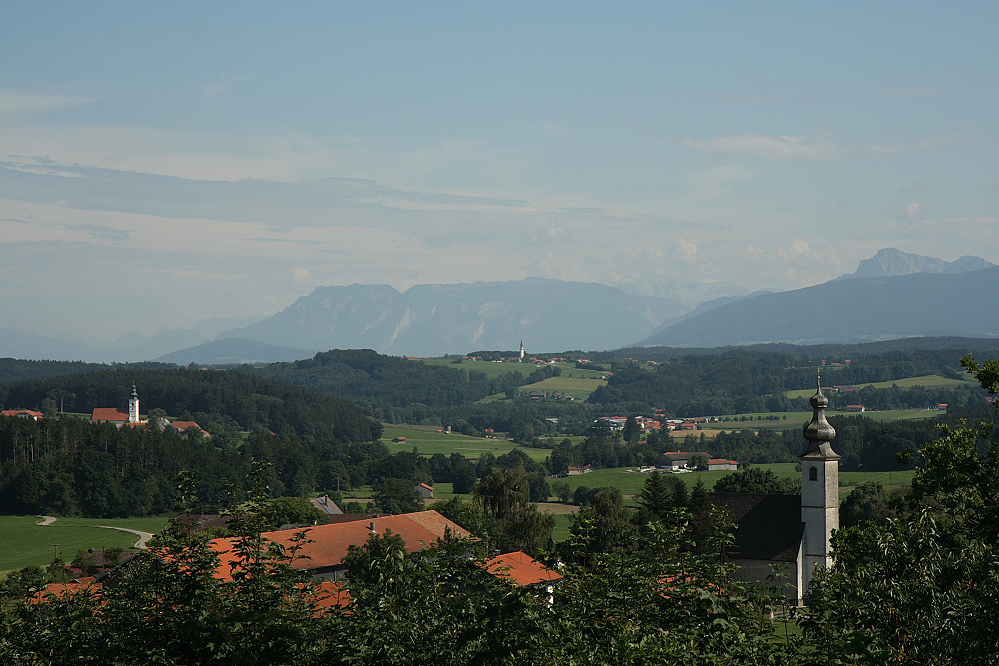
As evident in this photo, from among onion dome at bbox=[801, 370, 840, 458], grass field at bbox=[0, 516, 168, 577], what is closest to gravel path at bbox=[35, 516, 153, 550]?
grass field at bbox=[0, 516, 168, 577]

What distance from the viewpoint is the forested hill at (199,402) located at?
618ft

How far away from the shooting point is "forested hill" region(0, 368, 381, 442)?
618 ft

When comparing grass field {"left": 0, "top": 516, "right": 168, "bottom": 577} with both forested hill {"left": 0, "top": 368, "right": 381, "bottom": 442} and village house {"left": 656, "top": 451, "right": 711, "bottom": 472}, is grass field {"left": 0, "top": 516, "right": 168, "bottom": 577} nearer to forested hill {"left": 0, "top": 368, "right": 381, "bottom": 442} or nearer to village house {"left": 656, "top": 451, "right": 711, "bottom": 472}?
village house {"left": 656, "top": 451, "right": 711, "bottom": 472}

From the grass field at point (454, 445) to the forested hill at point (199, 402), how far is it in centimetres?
757

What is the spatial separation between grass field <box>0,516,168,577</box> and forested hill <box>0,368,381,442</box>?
299 feet

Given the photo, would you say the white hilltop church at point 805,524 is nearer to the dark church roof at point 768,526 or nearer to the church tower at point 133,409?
the dark church roof at point 768,526

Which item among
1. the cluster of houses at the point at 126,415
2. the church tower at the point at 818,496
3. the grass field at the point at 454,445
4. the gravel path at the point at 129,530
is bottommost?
the grass field at the point at 454,445

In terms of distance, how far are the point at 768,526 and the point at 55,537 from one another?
187ft

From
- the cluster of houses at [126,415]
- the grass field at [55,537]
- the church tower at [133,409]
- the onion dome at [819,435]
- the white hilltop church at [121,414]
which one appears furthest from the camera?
the church tower at [133,409]

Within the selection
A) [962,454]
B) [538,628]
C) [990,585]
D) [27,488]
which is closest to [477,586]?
[538,628]

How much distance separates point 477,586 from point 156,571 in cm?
458

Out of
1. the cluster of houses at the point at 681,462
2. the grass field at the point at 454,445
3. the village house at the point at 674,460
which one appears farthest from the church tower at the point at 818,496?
the grass field at the point at 454,445

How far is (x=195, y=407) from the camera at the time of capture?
191500mm

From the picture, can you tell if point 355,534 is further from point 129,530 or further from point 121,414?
point 121,414
